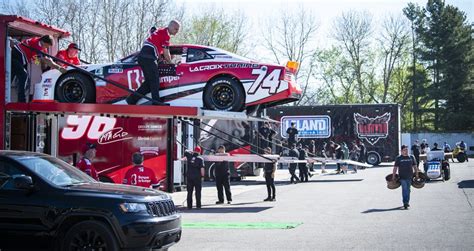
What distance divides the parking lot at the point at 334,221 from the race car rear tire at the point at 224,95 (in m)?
2.38

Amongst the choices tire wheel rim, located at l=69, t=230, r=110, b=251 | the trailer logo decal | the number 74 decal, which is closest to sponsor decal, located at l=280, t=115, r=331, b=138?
the trailer logo decal

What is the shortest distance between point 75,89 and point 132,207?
5583 mm

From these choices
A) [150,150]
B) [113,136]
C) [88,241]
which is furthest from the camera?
[150,150]

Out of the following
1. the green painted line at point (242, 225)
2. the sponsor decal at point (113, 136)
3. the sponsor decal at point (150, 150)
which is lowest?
the green painted line at point (242, 225)

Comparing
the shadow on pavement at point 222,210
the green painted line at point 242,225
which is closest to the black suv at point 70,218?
the green painted line at point 242,225

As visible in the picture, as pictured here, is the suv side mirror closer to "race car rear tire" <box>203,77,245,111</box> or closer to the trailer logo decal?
"race car rear tire" <box>203,77,245,111</box>

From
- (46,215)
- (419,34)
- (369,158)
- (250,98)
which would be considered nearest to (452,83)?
(419,34)

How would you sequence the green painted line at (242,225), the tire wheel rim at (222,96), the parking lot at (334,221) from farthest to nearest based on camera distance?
the tire wheel rim at (222,96)
the green painted line at (242,225)
the parking lot at (334,221)

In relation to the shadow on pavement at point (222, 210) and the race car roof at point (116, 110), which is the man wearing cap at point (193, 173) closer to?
the shadow on pavement at point (222, 210)

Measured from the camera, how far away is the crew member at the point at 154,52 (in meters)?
11.2

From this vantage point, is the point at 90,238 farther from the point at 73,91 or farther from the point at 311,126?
the point at 311,126

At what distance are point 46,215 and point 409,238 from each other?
230 inches

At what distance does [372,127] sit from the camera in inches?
1298

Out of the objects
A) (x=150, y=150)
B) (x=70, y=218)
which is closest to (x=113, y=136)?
(x=150, y=150)
